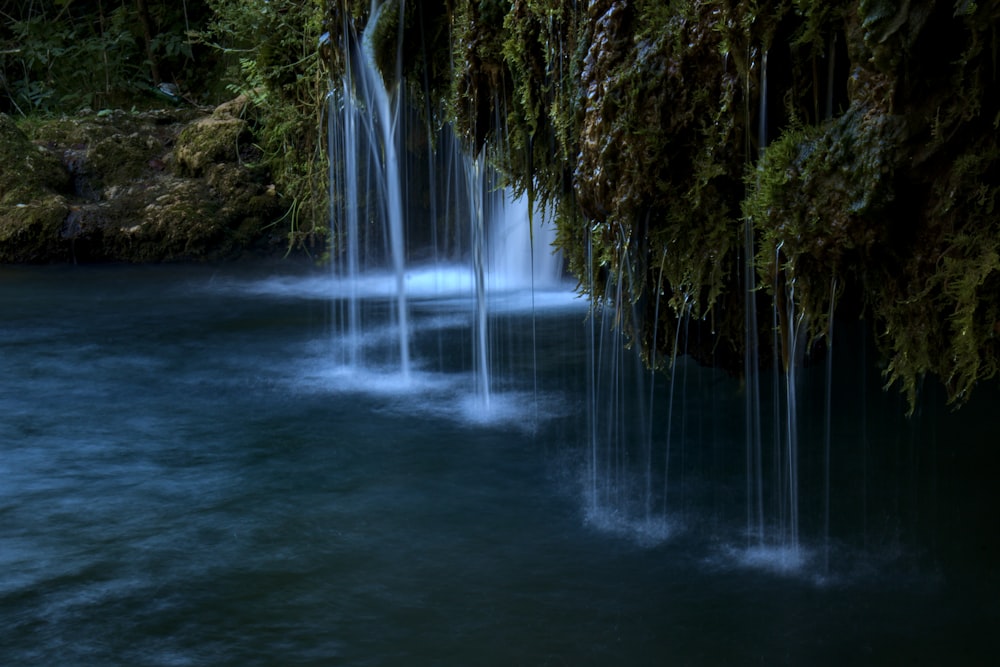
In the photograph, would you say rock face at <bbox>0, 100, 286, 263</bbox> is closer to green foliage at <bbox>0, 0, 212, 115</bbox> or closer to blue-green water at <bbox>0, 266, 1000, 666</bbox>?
green foliage at <bbox>0, 0, 212, 115</bbox>

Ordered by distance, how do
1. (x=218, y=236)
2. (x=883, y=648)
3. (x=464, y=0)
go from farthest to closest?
(x=218, y=236) < (x=464, y=0) < (x=883, y=648)

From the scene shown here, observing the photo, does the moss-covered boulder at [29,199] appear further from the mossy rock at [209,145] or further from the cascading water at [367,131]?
the cascading water at [367,131]

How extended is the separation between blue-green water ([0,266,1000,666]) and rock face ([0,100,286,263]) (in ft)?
18.8

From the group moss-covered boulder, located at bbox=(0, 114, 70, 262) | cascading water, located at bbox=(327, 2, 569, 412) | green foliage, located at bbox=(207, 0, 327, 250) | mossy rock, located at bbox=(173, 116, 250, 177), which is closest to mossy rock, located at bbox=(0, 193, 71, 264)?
moss-covered boulder, located at bbox=(0, 114, 70, 262)

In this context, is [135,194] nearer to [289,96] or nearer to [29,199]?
[29,199]

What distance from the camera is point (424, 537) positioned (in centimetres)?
429

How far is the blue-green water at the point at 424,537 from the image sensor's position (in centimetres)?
344

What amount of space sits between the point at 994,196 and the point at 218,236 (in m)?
11.0

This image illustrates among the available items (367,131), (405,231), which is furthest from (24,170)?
(367,131)

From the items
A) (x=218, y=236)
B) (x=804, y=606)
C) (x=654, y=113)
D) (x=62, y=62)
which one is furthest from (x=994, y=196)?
(x=62, y=62)

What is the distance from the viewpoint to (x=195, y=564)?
4.11 m

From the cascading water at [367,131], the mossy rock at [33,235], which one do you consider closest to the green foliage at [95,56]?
the mossy rock at [33,235]

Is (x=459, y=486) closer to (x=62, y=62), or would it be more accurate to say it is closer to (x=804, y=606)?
(x=804, y=606)

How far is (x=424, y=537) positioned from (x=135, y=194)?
10.1m
